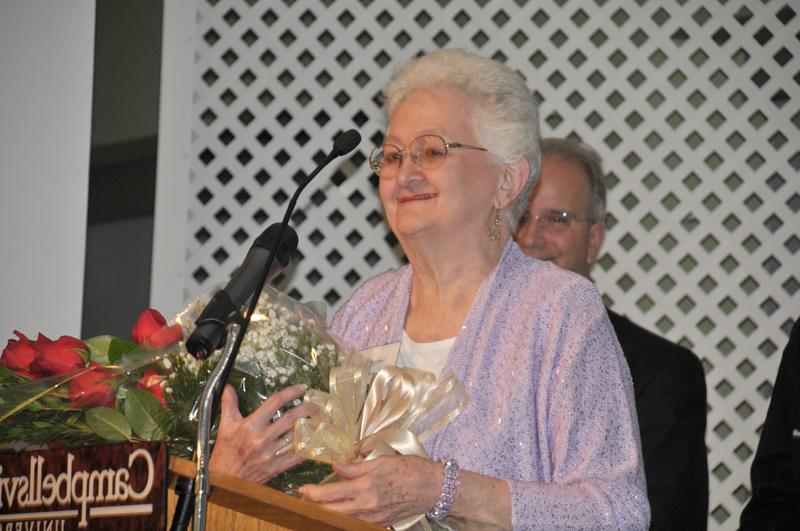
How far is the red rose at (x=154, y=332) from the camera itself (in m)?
2.18

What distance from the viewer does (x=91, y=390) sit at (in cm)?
205

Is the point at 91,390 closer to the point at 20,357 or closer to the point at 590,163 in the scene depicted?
the point at 20,357

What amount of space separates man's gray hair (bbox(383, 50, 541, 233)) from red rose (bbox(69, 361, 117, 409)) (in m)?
1.10

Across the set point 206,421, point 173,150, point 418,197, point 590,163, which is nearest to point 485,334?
point 418,197

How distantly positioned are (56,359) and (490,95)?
122cm

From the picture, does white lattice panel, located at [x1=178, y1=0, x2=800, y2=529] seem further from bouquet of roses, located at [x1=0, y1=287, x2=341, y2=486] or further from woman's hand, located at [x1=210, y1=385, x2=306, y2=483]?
woman's hand, located at [x1=210, y1=385, x2=306, y2=483]

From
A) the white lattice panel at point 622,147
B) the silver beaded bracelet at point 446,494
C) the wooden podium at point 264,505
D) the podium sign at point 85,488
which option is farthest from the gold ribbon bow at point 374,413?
the white lattice panel at point 622,147

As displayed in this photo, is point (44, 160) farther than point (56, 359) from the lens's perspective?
Yes

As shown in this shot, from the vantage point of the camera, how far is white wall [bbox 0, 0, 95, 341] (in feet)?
14.9

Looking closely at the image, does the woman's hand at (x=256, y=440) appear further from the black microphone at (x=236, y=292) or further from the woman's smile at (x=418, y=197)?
the woman's smile at (x=418, y=197)

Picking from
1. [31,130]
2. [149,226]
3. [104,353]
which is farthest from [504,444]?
[149,226]

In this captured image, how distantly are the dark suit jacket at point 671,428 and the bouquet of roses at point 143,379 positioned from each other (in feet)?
4.49

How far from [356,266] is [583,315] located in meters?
2.42

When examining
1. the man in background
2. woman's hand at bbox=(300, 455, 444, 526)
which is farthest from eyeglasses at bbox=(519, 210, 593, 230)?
woman's hand at bbox=(300, 455, 444, 526)
